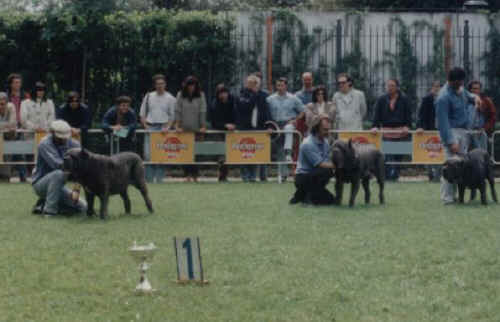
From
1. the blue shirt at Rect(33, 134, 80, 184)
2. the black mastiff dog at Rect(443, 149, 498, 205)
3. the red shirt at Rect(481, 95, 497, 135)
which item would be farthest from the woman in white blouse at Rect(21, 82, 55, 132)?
the black mastiff dog at Rect(443, 149, 498, 205)

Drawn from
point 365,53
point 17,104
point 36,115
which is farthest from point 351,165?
point 365,53

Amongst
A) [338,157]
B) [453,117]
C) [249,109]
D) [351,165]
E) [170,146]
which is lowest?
[351,165]

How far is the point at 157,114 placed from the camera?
21.2m

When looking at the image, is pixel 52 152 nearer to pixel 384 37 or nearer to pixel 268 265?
pixel 268 265

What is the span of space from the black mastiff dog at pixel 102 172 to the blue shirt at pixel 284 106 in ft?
24.6

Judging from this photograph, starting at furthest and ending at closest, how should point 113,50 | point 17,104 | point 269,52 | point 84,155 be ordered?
1. point 269,52
2. point 113,50
3. point 17,104
4. point 84,155

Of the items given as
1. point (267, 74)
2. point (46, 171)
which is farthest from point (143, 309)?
point (267, 74)

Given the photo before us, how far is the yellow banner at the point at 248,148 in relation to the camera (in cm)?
2130

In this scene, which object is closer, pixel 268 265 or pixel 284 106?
pixel 268 265

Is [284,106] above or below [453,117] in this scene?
above

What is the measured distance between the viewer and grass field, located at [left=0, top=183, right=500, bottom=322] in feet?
24.4

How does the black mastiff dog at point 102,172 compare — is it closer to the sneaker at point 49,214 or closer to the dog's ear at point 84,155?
the dog's ear at point 84,155

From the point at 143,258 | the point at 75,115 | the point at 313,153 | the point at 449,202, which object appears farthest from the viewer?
the point at 75,115

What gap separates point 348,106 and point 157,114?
413 centimetres
